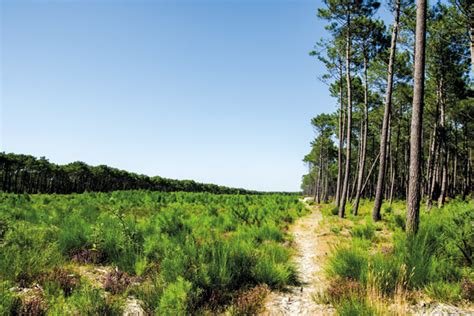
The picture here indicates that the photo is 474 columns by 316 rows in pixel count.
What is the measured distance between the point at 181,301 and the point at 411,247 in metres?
4.37

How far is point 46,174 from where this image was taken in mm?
63281

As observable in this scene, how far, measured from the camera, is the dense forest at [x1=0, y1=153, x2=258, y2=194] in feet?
184

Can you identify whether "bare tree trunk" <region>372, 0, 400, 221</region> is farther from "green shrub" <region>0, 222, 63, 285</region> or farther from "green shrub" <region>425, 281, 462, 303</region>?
"green shrub" <region>0, 222, 63, 285</region>

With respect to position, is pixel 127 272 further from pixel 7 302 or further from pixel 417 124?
pixel 417 124

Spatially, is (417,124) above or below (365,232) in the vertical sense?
above

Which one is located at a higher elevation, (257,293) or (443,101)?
(443,101)

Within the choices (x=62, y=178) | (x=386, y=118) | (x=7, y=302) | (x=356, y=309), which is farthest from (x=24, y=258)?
(x=62, y=178)

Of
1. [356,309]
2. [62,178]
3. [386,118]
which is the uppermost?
[386,118]

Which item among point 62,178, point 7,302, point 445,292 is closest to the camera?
point 7,302

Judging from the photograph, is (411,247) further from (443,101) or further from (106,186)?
(106,186)

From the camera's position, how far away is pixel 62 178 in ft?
220

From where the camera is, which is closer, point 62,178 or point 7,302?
point 7,302

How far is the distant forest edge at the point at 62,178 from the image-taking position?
183ft

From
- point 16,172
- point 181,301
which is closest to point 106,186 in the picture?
point 16,172
